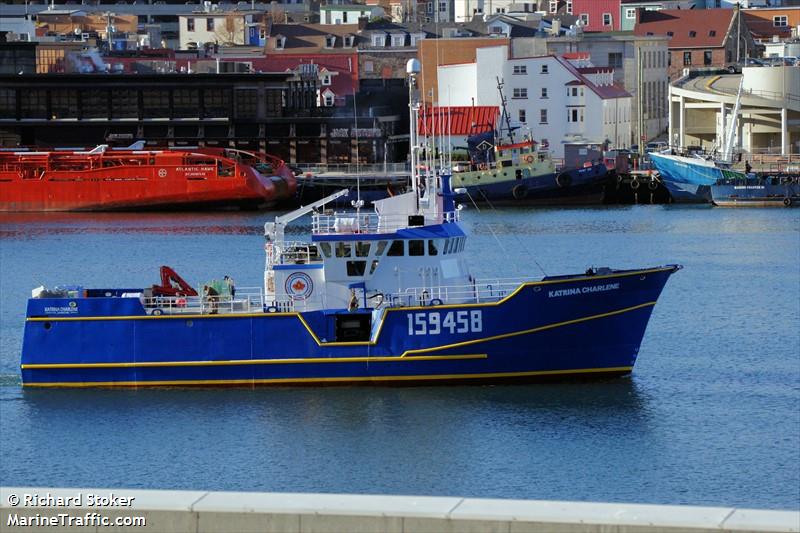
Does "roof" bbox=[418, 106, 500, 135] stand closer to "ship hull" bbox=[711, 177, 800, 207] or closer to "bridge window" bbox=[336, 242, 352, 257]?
"ship hull" bbox=[711, 177, 800, 207]

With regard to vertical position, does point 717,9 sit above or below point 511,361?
above

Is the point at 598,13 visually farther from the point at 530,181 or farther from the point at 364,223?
the point at 364,223

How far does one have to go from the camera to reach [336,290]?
105 feet

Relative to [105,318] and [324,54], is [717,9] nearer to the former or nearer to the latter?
[324,54]

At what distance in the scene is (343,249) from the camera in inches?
1259

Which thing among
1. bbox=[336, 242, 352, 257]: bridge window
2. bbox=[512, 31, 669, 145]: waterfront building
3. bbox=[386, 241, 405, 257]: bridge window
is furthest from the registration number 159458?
bbox=[512, 31, 669, 145]: waterfront building

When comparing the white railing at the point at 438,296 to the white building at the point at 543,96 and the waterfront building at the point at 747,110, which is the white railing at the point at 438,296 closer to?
the waterfront building at the point at 747,110

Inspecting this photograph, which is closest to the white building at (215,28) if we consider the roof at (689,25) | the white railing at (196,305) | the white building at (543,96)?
the white building at (543,96)

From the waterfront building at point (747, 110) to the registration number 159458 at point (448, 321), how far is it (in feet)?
176

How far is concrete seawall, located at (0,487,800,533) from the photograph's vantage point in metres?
14.6

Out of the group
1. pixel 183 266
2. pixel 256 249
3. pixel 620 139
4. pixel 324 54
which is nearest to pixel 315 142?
pixel 324 54

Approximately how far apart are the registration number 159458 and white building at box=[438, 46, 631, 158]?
5778 cm

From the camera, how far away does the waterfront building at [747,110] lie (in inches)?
3374

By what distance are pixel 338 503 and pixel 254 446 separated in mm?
13923
